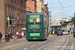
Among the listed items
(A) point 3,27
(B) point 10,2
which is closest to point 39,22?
→ (A) point 3,27

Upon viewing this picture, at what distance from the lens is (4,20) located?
4538cm

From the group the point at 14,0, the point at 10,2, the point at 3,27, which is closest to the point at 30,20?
the point at 3,27

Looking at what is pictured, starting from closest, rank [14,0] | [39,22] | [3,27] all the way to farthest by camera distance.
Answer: [39,22], [3,27], [14,0]

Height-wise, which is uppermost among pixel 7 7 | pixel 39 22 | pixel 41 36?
pixel 7 7

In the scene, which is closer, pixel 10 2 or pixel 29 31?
pixel 29 31

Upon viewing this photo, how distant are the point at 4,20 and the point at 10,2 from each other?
6.52 meters

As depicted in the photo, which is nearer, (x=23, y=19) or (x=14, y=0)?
(x=14, y=0)

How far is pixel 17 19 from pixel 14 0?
556 centimetres

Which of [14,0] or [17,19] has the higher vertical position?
[14,0]

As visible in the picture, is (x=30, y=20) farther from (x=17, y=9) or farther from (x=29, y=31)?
(x=17, y=9)

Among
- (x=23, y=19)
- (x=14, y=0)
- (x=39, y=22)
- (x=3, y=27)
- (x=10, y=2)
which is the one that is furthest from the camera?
(x=23, y=19)

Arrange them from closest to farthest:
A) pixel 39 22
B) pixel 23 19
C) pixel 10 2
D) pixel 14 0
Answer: pixel 39 22 → pixel 10 2 → pixel 14 0 → pixel 23 19

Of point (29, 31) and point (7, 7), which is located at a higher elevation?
point (7, 7)

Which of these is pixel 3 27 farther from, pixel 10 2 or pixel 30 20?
pixel 30 20
